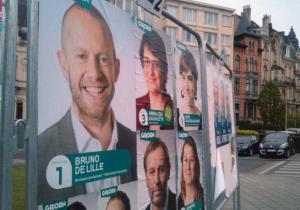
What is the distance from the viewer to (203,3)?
69.0m

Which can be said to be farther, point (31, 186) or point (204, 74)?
point (204, 74)

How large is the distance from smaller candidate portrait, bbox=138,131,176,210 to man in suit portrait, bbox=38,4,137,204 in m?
0.32

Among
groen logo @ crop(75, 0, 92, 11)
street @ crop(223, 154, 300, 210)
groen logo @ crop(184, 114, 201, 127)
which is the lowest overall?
street @ crop(223, 154, 300, 210)

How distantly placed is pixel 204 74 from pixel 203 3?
66531mm

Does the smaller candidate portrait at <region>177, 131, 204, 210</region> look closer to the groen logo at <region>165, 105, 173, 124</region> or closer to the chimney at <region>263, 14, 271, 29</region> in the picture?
the groen logo at <region>165, 105, 173, 124</region>

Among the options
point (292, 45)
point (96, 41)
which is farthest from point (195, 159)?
point (292, 45)

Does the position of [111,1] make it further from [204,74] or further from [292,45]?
[292,45]

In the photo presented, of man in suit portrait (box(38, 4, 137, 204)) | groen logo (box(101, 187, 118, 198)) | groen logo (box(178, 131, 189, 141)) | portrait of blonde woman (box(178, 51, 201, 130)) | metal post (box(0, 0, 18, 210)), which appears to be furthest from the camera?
portrait of blonde woman (box(178, 51, 201, 130))

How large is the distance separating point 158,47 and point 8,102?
170 cm

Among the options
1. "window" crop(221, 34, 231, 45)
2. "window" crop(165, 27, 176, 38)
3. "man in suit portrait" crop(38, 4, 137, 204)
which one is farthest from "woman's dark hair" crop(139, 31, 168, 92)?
"window" crop(221, 34, 231, 45)

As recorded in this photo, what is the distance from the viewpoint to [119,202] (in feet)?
8.92

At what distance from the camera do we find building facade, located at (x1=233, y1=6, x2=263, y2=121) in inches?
2879

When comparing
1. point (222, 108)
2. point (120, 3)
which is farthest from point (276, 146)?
point (120, 3)

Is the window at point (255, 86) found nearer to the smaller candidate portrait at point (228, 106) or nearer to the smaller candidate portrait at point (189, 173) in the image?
the smaller candidate portrait at point (228, 106)
